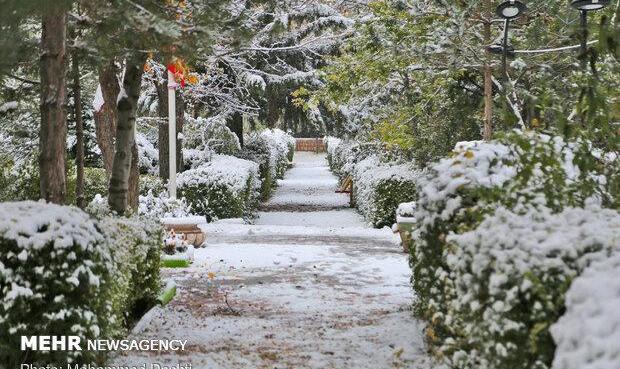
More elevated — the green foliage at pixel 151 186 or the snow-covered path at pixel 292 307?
the green foliage at pixel 151 186

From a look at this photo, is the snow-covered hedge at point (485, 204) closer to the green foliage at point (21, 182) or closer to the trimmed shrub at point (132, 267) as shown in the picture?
the trimmed shrub at point (132, 267)

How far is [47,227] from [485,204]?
2197mm

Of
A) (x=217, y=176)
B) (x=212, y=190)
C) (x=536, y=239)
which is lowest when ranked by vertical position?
(x=212, y=190)

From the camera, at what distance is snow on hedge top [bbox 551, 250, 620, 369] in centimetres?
167

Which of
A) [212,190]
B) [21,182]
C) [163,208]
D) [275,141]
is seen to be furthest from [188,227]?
[275,141]

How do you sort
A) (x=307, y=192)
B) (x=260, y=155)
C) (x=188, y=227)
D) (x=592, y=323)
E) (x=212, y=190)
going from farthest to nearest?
(x=307, y=192)
(x=260, y=155)
(x=212, y=190)
(x=188, y=227)
(x=592, y=323)

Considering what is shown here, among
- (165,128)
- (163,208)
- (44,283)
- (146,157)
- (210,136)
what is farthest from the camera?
(146,157)

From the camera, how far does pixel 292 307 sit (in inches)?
256

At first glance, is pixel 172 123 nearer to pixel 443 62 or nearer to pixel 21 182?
pixel 21 182

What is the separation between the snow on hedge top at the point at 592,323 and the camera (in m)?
1.67

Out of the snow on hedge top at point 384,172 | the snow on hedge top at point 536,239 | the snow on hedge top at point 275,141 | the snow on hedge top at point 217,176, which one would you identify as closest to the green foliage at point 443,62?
the snow on hedge top at point 384,172

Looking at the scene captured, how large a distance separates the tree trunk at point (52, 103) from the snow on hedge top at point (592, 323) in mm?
4544

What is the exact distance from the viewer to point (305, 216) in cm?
1920

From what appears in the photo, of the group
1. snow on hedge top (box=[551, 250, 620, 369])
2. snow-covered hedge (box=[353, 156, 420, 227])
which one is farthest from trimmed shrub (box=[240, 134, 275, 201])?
snow on hedge top (box=[551, 250, 620, 369])
